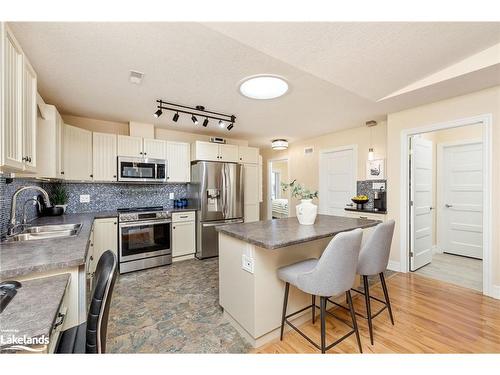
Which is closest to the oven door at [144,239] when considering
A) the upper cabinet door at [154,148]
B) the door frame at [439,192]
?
the upper cabinet door at [154,148]

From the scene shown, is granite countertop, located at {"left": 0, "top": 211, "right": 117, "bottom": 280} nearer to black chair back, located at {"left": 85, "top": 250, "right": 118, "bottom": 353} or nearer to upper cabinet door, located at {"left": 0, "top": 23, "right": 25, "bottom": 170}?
black chair back, located at {"left": 85, "top": 250, "right": 118, "bottom": 353}

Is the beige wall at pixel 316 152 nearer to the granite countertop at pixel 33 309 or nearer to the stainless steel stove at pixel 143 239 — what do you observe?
the stainless steel stove at pixel 143 239

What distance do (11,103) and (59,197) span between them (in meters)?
2.41

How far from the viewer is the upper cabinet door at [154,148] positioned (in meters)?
3.74

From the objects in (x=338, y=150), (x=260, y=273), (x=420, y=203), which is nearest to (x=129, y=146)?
(x=260, y=273)

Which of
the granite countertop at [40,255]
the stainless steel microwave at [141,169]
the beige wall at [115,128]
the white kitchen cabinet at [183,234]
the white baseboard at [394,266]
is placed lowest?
the white baseboard at [394,266]

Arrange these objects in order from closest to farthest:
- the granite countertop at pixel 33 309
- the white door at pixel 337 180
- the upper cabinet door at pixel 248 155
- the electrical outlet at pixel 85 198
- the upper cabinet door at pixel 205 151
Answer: the granite countertop at pixel 33 309 < the electrical outlet at pixel 85 198 < the upper cabinet door at pixel 205 151 < the white door at pixel 337 180 < the upper cabinet door at pixel 248 155

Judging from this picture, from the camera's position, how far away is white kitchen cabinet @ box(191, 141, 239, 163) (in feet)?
13.3

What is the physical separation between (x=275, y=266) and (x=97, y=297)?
49.4 inches

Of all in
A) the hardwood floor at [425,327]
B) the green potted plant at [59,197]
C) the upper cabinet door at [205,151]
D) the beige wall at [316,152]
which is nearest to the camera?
the hardwood floor at [425,327]

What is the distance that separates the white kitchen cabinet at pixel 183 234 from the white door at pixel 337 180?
9.04 feet

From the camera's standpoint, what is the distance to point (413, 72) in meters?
2.23

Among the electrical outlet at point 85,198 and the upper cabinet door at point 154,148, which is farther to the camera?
the upper cabinet door at point 154,148
